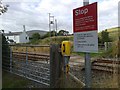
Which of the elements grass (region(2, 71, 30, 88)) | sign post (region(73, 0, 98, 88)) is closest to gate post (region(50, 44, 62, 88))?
sign post (region(73, 0, 98, 88))

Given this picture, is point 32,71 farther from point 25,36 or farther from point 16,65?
point 25,36

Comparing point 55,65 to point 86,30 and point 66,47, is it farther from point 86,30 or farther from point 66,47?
point 86,30

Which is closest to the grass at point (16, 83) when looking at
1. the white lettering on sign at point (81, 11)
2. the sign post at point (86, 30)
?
the sign post at point (86, 30)

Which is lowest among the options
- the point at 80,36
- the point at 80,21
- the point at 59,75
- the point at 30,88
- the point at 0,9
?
the point at 30,88

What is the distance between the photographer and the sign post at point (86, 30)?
13.6 feet

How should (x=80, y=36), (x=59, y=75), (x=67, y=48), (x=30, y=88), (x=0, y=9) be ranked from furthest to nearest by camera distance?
(x=0, y=9)
(x=30, y=88)
(x=59, y=75)
(x=67, y=48)
(x=80, y=36)

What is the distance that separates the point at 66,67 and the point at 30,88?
224 cm

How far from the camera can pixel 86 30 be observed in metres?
4.31

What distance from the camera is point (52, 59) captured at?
615cm

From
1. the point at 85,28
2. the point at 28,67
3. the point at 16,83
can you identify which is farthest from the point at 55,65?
the point at 28,67

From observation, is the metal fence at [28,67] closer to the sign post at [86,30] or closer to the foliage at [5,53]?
the foliage at [5,53]

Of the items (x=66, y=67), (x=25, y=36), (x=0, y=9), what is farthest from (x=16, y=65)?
(x=25, y=36)

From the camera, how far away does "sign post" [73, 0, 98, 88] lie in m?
4.13

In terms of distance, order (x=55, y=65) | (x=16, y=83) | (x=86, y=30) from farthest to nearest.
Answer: (x=16, y=83) → (x=55, y=65) → (x=86, y=30)
